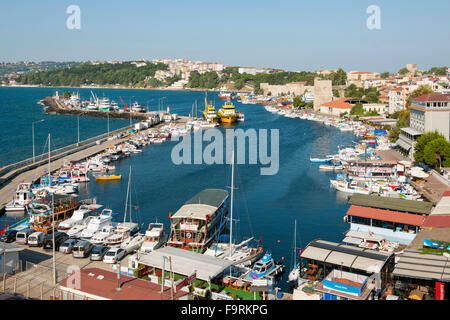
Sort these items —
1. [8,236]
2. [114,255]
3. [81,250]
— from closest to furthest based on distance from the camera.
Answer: [114,255] → [81,250] → [8,236]

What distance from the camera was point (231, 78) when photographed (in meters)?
85.6

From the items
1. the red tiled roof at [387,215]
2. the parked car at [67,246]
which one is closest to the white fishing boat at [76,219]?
the parked car at [67,246]

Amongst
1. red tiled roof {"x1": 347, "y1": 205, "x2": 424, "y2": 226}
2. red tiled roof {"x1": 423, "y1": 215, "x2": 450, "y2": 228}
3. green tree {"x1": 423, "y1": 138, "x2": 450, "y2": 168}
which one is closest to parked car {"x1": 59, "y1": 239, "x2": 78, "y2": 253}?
red tiled roof {"x1": 347, "y1": 205, "x2": 424, "y2": 226}

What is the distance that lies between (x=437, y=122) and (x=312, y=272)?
12.3 m

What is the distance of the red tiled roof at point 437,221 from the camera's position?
27.8 ft

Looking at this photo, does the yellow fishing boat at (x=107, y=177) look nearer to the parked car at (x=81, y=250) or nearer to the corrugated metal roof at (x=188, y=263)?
the parked car at (x=81, y=250)

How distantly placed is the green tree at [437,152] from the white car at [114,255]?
10.8 metres

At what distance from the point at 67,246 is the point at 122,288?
3.82m

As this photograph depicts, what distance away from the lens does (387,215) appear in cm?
966

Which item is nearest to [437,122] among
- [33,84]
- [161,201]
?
[161,201]

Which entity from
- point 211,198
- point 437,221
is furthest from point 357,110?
point 211,198

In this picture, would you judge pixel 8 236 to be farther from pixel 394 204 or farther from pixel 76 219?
pixel 394 204

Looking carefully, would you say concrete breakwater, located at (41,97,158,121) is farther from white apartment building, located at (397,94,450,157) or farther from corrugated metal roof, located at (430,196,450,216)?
corrugated metal roof, located at (430,196,450,216)
